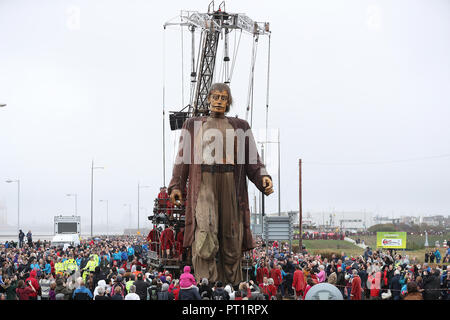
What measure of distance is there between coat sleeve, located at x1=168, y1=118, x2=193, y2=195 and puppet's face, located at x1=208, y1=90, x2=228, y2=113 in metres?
0.96

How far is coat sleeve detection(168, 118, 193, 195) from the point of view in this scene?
1906 centimetres

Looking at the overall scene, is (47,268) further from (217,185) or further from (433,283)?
(433,283)

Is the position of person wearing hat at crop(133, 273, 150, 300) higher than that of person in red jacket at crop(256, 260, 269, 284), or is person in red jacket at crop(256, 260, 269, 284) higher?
person wearing hat at crop(133, 273, 150, 300)

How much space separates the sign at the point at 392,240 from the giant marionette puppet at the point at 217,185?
1816 centimetres

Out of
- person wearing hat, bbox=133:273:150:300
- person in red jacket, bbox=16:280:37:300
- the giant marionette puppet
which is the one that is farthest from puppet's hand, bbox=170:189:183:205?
person in red jacket, bbox=16:280:37:300

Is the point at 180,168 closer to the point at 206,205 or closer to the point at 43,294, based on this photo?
the point at 206,205

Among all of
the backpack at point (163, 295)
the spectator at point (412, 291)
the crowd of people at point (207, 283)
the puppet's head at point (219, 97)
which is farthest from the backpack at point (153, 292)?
the puppet's head at point (219, 97)

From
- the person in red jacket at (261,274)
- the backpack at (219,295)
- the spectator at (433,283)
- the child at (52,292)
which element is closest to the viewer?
the backpack at (219,295)

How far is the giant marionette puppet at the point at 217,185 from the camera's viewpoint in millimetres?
18250

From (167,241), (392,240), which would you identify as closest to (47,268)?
(167,241)

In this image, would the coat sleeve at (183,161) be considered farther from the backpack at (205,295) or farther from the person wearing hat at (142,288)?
the backpack at (205,295)

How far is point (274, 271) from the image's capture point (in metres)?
20.9

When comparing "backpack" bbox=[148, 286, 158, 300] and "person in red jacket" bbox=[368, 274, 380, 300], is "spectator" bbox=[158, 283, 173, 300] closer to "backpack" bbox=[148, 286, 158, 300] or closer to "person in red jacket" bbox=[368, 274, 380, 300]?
"backpack" bbox=[148, 286, 158, 300]

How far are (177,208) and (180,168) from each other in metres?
5.35
